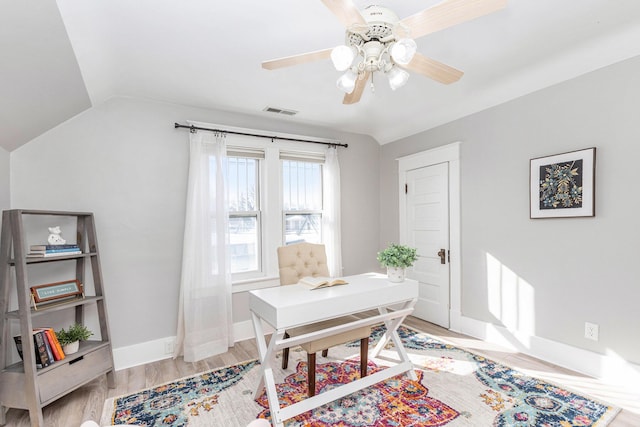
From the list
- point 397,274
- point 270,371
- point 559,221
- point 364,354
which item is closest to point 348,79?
point 397,274

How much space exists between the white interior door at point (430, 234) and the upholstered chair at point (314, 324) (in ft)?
5.22

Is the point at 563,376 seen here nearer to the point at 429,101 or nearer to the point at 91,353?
the point at 429,101

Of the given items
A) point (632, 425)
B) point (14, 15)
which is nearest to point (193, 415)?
point (14, 15)

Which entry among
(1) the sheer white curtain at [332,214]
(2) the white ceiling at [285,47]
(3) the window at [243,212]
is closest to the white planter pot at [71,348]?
(3) the window at [243,212]

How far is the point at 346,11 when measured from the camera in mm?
1324

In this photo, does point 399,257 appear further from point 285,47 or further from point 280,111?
point 280,111

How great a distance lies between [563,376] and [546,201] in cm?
144

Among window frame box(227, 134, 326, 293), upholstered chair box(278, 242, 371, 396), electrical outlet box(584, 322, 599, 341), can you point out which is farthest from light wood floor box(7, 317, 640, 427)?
upholstered chair box(278, 242, 371, 396)

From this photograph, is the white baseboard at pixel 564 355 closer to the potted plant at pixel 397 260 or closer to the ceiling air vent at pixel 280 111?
the potted plant at pixel 397 260

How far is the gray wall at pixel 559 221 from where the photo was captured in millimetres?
2270

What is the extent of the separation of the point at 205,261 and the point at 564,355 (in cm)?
337

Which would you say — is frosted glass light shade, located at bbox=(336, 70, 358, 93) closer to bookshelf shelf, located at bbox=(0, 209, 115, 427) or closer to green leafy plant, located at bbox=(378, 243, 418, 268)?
green leafy plant, located at bbox=(378, 243, 418, 268)

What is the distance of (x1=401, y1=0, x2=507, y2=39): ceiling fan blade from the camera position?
1.25 metres

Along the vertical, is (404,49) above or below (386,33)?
below
